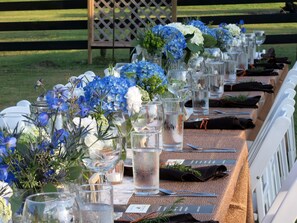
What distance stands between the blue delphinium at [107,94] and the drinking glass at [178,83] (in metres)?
0.85

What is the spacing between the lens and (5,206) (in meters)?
1.88

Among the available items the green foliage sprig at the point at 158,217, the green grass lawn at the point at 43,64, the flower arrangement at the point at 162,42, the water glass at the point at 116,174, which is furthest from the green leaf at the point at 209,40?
the green grass lawn at the point at 43,64

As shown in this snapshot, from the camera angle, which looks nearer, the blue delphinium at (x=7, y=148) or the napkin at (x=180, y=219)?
the blue delphinium at (x=7, y=148)

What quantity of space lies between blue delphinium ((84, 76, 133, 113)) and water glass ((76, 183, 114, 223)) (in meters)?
1.04

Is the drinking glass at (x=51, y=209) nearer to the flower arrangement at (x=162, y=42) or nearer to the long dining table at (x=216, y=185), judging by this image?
the long dining table at (x=216, y=185)

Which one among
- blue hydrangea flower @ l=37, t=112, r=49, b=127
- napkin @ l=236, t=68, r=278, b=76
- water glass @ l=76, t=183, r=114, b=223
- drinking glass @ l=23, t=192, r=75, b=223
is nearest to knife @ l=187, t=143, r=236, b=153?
blue hydrangea flower @ l=37, t=112, r=49, b=127

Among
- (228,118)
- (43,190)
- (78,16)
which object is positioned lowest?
(78,16)

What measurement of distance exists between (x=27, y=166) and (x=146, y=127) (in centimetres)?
131

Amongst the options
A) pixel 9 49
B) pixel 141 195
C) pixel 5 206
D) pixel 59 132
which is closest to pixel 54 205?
pixel 5 206

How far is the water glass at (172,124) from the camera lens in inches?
150

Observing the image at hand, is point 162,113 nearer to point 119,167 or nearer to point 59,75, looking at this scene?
point 119,167

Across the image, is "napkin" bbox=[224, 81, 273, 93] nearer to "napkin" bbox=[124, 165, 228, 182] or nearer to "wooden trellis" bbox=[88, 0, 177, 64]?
"napkin" bbox=[124, 165, 228, 182]

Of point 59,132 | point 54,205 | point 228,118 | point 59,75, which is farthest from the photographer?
point 59,75

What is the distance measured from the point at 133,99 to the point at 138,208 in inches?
25.8
